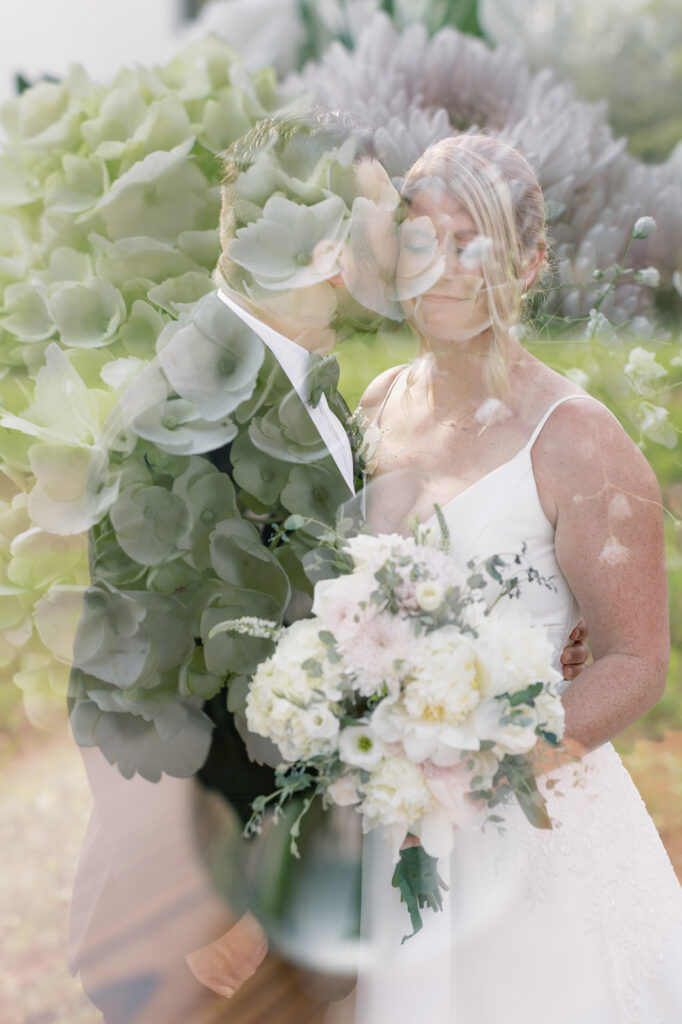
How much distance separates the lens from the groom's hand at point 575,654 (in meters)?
0.88

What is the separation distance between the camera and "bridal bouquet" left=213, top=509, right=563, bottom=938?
0.63 meters

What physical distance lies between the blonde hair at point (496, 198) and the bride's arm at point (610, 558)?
134 millimetres

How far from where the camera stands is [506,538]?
814 millimetres

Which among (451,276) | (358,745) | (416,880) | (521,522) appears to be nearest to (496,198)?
(451,276)

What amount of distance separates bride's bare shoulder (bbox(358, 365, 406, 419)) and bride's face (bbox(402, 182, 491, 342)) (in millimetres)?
105

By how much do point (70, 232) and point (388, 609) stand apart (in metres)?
Answer: 0.51

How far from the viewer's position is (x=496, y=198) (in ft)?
2.50

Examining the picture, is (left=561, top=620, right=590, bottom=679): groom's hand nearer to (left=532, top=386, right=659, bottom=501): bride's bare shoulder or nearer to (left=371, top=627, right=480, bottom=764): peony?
(left=532, top=386, right=659, bottom=501): bride's bare shoulder

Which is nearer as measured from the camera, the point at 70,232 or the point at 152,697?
the point at 152,697

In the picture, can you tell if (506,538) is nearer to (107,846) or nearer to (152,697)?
(152,697)

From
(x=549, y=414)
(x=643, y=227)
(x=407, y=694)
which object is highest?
(x=643, y=227)

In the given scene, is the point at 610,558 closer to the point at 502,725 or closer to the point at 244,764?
the point at 502,725

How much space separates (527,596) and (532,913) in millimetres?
330

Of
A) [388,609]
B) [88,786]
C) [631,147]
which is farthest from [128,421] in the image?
[631,147]
